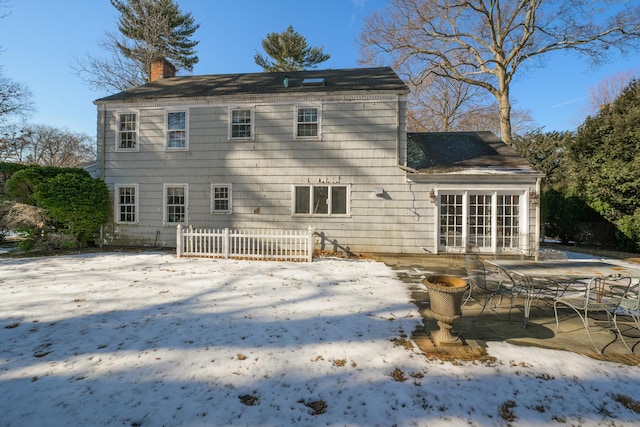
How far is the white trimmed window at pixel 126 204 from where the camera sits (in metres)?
11.1

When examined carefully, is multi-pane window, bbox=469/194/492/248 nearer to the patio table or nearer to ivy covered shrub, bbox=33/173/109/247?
the patio table

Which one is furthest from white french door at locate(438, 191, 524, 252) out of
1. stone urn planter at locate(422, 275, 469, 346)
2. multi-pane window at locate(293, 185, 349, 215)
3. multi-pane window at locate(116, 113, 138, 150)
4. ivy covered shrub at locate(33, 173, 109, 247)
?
ivy covered shrub at locate(33, 173, 109, 247)

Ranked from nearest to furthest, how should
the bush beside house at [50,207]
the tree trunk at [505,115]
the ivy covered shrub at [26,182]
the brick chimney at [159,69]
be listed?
the bush beside house at [50,207] → the ivy covered shrub at [26,182] → the brick chimney at [159,69] → the tree trunk at [505,115]

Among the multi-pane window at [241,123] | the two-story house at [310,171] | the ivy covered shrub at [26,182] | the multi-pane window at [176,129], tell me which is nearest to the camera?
the ivy covered shrub at [26,182]

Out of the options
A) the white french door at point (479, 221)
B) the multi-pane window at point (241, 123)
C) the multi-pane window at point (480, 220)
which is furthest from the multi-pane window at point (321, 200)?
the multi-pane window at point (480, 220)

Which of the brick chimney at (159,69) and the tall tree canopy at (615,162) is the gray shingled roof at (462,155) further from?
the brick chimney at (159,69)

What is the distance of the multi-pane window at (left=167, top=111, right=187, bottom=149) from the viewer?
436 inches

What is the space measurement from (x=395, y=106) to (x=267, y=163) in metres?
5.15

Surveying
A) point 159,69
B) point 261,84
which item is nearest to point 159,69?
point 159,69

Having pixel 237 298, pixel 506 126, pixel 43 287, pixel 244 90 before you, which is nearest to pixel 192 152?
pixel 244 90

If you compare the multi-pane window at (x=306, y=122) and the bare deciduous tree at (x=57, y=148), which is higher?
the bare deciduous tree at (x=57, y=148)

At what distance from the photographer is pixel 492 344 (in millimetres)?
3553

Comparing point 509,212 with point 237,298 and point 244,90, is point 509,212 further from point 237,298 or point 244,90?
point 244,90

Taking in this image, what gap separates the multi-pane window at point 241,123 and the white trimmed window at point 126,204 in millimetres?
4609
